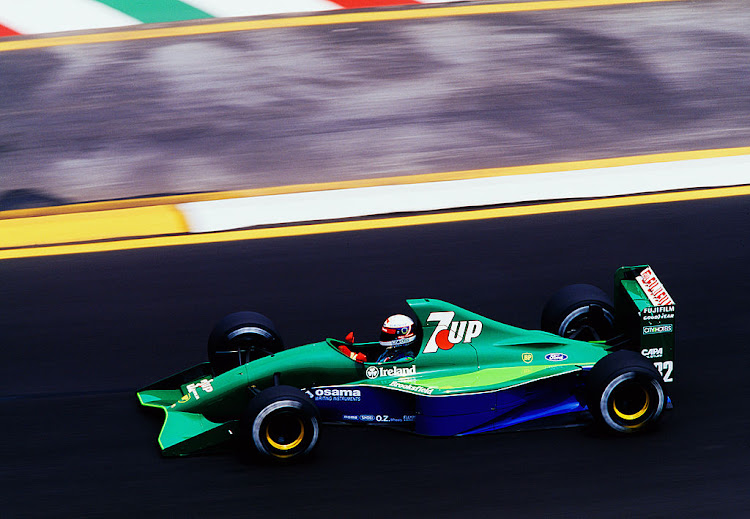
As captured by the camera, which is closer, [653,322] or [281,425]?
[281,425]

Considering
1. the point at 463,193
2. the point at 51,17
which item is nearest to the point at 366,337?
the point at 463,193

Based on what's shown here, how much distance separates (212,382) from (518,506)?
2.15 m

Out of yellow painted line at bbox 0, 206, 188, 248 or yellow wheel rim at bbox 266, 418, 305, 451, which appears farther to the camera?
yellow painted line at bbox 0, 206, 188, 248

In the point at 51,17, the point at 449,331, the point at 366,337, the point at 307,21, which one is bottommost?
the point at 366,337

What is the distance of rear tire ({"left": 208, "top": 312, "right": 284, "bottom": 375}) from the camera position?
7801mm

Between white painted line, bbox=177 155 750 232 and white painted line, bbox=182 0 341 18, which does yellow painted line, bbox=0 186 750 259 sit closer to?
white painted line, bbox=177 155 750 232

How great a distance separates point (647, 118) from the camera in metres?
12.5

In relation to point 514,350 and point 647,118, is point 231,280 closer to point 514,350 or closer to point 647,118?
point 514,350

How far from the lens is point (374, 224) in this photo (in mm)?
10648

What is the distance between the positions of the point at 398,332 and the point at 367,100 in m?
6.09

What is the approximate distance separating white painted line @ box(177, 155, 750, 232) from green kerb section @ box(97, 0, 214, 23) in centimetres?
444

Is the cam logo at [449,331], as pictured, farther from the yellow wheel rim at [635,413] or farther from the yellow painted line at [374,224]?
the yellow painted line at [374,224]

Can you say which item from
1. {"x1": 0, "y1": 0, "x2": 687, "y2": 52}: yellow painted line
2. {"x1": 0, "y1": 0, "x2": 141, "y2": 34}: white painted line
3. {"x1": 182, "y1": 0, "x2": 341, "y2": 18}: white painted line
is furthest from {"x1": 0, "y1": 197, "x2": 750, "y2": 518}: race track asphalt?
{"x1": 182, "y1": 0, "x2": 341, "y2": 18}: white painted line

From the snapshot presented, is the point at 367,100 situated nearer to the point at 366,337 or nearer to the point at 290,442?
the point at 366,337
